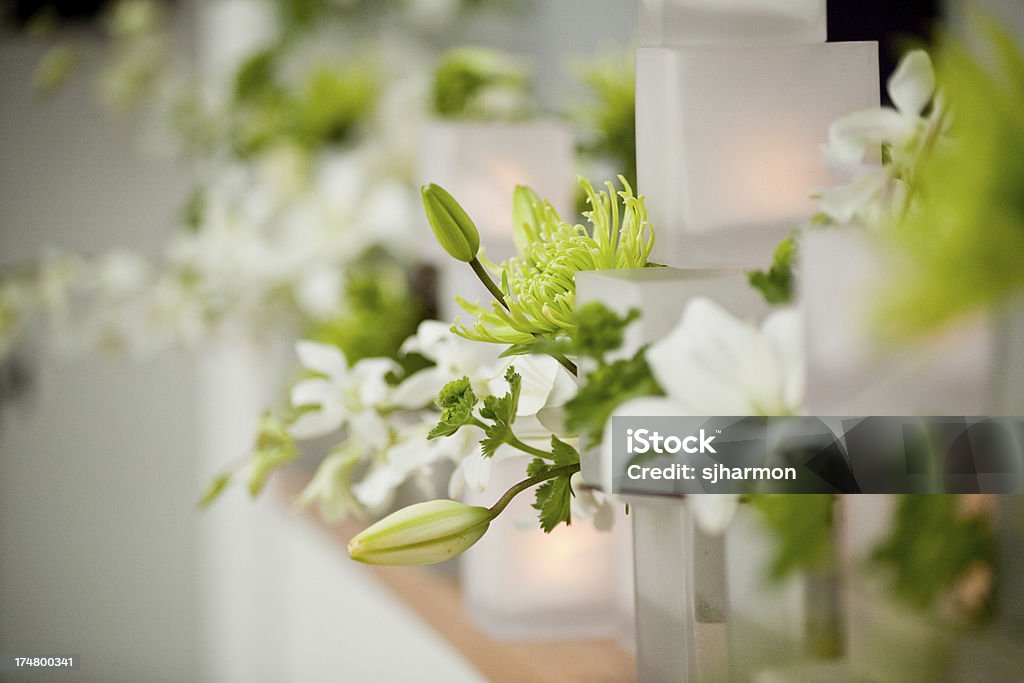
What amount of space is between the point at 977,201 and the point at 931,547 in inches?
3.0

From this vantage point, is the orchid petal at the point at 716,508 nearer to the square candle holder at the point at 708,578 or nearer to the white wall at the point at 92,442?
the square candle holder at the point at 708,578

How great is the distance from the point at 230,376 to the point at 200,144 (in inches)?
10.8

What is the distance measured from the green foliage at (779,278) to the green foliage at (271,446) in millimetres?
205

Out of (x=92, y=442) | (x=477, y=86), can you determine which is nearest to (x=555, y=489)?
(x=477, y=86)

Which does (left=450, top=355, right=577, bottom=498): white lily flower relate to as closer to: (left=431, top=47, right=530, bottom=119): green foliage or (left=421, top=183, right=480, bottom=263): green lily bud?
(left=421, top=183, right=480, bottom=263): green lily bud

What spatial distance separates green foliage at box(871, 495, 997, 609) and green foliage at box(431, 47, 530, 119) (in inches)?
16.0

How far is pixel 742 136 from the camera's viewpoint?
26cm

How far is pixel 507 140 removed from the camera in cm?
46

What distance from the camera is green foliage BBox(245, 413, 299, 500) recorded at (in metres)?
0.37

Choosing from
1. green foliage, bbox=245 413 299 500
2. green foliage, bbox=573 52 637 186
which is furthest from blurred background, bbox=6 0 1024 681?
green foliage, bbox=245 413 299 500

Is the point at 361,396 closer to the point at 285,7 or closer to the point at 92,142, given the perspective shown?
the point at 285,7

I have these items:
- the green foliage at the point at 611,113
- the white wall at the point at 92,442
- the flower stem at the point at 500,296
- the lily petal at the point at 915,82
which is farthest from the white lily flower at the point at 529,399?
the white wall at the point at 92,442

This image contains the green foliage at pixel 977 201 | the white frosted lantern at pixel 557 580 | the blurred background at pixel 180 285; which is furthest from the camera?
the blurred background at pixel 180 285

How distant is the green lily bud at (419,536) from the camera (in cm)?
25
